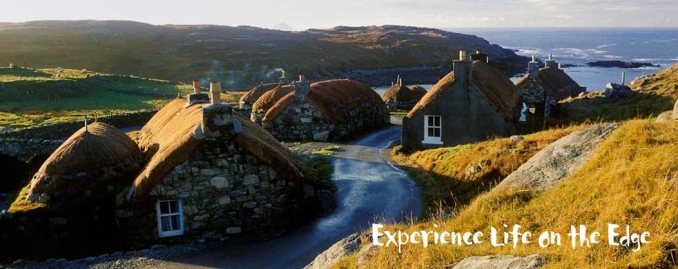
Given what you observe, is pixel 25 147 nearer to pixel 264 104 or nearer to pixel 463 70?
pixel 264 104

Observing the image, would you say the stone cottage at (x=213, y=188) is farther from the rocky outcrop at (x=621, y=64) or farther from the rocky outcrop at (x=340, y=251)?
the rocky outcrop at (x=621, y=64)

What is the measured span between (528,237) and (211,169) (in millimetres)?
10861

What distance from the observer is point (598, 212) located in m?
8.37

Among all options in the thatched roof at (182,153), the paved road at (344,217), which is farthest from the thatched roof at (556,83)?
the thatched roof at (182,153)

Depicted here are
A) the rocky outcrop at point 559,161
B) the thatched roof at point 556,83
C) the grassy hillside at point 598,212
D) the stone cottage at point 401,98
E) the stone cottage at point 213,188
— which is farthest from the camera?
the stone cottage at point 401,98

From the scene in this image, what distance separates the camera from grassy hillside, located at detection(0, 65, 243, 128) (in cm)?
4047

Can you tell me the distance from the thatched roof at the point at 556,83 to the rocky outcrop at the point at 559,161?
2957cm

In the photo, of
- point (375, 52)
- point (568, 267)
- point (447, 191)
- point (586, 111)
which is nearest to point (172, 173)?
point (447, 191)

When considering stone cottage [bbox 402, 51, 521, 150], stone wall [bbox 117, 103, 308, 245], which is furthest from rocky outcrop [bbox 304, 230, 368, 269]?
stone cottage [bbox 402, 51, 521, 150]

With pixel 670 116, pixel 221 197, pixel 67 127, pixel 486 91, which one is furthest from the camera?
pixel 67 127

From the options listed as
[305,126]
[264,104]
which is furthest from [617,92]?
[264,104]

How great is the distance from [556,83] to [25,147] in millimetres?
41338

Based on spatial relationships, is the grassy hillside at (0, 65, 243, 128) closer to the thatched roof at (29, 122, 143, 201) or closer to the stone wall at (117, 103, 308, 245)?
the thatched roof at (29, 122, 143, 201)

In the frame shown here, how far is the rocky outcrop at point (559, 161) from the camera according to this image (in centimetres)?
1081
